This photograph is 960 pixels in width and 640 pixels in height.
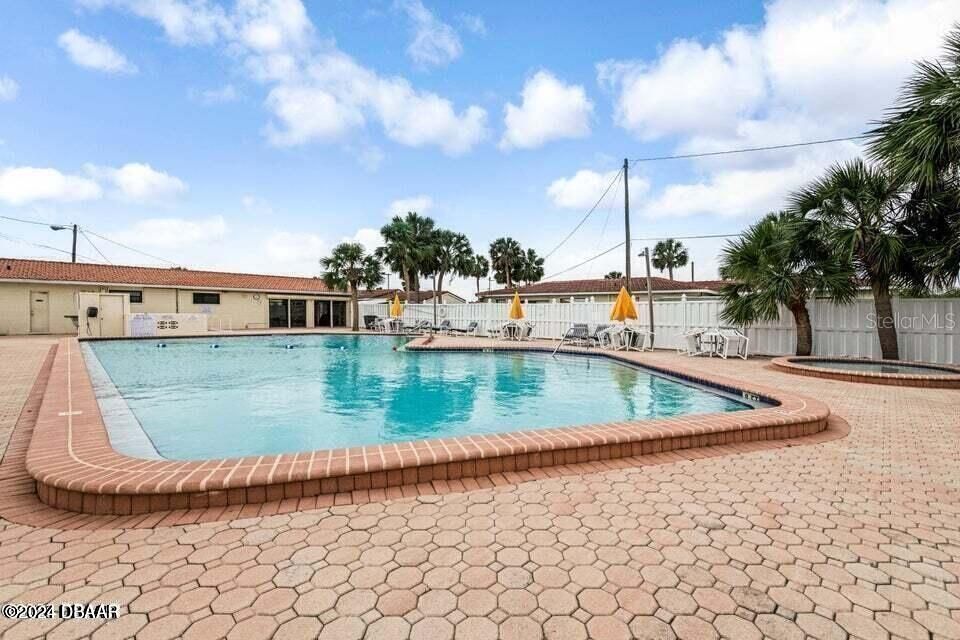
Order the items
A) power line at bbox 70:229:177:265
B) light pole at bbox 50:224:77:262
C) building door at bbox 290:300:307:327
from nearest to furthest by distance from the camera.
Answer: light pole at bbox 50:224:77:262
building door at bbox 290:300:307:327
power line at bbox 70:229:177:265

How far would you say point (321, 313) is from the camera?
31.9 meters

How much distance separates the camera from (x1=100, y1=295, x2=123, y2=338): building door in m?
19.4

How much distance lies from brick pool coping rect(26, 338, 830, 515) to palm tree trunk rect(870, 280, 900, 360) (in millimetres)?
7195

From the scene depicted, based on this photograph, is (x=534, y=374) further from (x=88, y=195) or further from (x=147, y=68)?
(x=88, y=195)

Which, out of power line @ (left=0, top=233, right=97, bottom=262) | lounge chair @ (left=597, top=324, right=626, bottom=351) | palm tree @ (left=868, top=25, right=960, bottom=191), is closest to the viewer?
palm tree @ (left=868, top=25, right=960, bottom=191)

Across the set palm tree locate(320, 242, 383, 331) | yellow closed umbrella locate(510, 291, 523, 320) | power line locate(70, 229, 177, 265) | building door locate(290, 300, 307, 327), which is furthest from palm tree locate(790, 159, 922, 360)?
power line locate(70, 229, 177, 265)

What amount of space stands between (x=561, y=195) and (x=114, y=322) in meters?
20.7

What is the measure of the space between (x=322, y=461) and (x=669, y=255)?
→ 50.9m

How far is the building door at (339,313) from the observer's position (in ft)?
106

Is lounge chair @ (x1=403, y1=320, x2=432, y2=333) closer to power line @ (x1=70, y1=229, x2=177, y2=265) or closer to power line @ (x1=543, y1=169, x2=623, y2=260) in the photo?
power line @ (x1=543, y1=169, x2=623, y2=260)

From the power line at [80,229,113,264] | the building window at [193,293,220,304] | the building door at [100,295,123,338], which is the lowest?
the building door at [100,295,123,338]

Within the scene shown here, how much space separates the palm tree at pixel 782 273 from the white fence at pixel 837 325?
17.8 inches

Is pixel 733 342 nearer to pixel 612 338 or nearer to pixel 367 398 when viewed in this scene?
pixel 612 338

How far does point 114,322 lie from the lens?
776 inches
